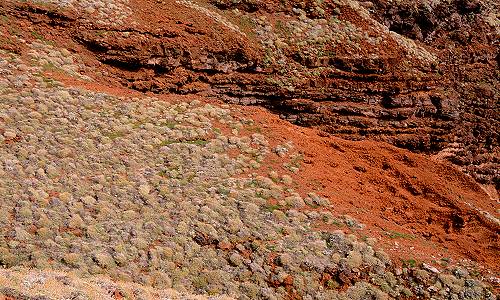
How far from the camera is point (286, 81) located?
30.2 meters

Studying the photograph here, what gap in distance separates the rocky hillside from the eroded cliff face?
126 mm

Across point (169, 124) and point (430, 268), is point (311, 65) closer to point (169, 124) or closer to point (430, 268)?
point (169, 124)

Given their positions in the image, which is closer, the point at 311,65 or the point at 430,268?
the point at 430,268

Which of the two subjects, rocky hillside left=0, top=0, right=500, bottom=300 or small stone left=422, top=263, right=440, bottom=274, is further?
small stone left=422, top=263, right=440, bottom=274

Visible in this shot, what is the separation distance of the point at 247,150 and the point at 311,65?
9825 mm

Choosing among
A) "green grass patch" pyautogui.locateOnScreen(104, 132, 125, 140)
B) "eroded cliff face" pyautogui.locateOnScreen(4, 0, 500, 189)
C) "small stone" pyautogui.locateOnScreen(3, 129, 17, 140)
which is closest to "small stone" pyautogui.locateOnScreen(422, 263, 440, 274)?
"eroded cliff face" pyautogui.locateOnScreen(4, 0, 500, 189)

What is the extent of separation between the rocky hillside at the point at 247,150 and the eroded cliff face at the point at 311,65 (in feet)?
0.41

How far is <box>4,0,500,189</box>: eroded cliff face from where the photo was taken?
94.1ft

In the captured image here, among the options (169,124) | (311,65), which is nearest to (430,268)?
(169,124)

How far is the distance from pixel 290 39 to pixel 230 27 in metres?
4.36

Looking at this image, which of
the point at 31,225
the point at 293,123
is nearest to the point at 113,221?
the point at 31,225

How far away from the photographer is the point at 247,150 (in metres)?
24.7

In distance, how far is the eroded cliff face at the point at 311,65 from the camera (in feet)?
94.1

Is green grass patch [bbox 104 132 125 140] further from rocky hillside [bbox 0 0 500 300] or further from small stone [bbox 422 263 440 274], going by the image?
small stone [bbox 422 263 440 274]
